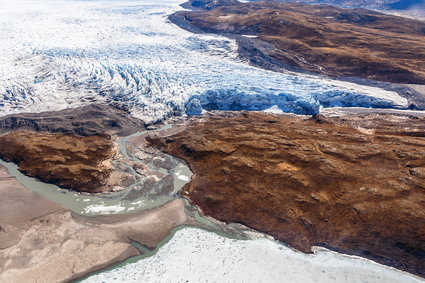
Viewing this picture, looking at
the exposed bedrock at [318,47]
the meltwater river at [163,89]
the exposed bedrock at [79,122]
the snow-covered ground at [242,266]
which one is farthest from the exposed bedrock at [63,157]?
the exposed bedrock at [318,47]

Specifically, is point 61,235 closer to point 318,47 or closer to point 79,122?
point 79,122

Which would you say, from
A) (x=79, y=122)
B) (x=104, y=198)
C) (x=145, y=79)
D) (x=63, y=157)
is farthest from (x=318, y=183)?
(x=145, y=79)

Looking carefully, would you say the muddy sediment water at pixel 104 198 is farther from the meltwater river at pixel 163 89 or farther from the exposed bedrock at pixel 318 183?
the exposed bedrock at pixel 318 183

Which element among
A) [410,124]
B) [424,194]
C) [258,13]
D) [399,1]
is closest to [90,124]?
[424,194]

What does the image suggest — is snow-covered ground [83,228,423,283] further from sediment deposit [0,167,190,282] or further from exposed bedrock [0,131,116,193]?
exposed bedrock [0,131,116,193]

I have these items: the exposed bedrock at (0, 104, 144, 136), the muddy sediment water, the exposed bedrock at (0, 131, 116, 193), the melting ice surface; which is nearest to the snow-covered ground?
the muddy sediment water
